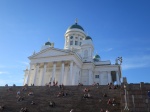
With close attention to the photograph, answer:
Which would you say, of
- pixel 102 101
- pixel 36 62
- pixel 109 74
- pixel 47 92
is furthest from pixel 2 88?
pixel 109 74

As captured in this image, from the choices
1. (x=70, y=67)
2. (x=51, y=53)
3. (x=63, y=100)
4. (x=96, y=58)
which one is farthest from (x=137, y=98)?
(x=96, y=58)

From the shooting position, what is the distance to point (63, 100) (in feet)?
79.7

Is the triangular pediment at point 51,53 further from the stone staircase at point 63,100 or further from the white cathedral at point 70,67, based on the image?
the stone staircase at point 63,100

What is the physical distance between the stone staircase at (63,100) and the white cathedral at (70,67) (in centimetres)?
1234

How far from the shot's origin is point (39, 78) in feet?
153

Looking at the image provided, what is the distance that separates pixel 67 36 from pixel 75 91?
106ft

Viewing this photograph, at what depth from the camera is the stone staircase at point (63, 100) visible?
21603mm

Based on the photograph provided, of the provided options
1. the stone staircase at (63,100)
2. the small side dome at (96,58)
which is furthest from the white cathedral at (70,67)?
the stone staircase at (63,100)

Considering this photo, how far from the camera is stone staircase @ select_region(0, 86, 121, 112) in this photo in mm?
21603

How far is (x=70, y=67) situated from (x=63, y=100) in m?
17.7

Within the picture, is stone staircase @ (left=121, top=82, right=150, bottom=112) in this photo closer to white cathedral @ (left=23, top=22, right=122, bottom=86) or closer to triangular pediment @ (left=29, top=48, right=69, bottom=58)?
white cathedral @ (left=23, top=22, right=122, bottom=86)

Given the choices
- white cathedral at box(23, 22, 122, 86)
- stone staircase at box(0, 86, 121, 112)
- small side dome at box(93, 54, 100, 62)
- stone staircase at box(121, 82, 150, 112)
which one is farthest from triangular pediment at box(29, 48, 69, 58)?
stone staircase at box(121, 82, 150, 112)

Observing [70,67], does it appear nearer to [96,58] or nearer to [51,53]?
[51,53]

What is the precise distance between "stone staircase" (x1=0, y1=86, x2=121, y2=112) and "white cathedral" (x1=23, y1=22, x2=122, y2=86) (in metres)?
12.3
